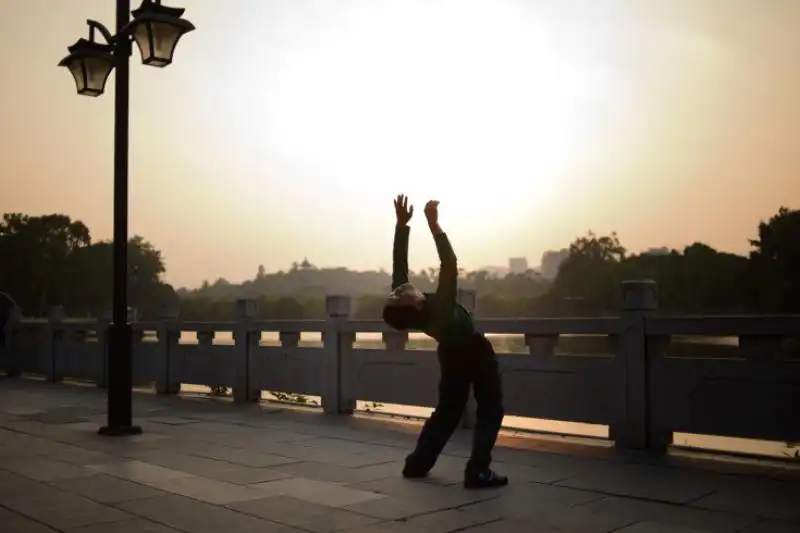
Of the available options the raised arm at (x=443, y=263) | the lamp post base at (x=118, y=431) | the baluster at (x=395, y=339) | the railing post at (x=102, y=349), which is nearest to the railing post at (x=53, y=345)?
the railing post at (x=102, y=349)

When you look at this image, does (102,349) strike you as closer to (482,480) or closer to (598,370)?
(598,370)

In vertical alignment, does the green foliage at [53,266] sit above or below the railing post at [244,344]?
above

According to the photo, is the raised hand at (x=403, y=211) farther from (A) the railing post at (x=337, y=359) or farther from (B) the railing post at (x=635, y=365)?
(A) the railing post at (x=337, y=359)

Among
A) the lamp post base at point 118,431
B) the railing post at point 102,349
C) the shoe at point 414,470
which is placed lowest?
the lamp post base at point 118,431

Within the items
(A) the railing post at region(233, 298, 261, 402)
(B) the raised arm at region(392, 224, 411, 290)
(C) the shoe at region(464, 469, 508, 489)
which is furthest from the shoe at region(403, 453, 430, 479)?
(A) the railing post at region(233, 298, 261, 402)

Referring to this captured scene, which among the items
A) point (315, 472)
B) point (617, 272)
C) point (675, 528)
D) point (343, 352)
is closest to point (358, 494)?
point (315, 472)

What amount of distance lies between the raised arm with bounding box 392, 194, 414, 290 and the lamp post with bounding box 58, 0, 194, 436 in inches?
159

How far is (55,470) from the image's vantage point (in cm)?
690

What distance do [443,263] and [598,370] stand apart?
2.87 metres

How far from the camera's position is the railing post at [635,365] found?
25.3 feet

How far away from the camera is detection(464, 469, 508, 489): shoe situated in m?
6.03

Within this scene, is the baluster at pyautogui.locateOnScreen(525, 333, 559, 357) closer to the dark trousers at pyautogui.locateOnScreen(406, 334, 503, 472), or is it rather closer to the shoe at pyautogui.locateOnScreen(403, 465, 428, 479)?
the dark trousers at pyautogui.locateOnScreen(406, 334, 503, 472)

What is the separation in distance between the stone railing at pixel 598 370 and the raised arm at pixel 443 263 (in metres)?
2.61

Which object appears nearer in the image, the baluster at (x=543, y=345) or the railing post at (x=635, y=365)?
the railing post at (x=635, y=365)
